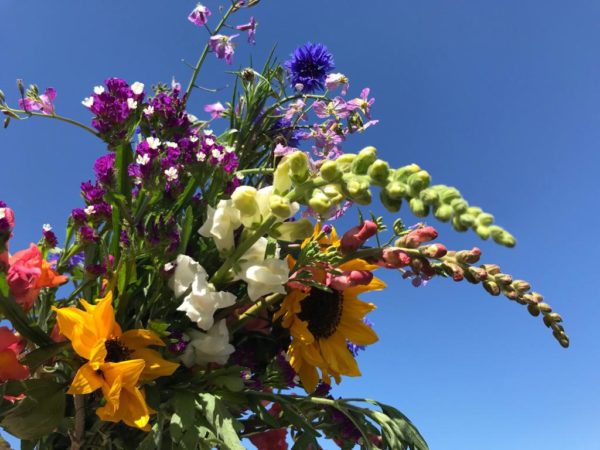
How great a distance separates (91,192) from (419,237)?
A: 0.53m

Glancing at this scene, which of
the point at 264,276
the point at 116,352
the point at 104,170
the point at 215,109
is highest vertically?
the point at 215,109

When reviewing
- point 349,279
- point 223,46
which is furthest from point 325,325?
point 223,46

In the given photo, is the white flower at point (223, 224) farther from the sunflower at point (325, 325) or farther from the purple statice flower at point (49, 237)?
the purple statice flower at point (49, 237)

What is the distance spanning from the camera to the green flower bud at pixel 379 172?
0.65m

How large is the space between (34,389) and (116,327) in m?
0.14

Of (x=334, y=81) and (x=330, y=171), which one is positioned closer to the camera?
(x=330, y=171)

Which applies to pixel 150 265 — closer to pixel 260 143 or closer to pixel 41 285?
pixel 41 285

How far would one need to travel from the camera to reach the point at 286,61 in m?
1.46

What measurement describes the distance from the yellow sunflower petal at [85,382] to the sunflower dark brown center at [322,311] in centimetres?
36

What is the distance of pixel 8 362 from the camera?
775 millimetres

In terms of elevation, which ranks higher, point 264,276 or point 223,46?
point 223,46

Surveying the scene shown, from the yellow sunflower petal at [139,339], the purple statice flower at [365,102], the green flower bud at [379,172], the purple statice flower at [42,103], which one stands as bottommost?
the yellow sunflower petal at [139,339]

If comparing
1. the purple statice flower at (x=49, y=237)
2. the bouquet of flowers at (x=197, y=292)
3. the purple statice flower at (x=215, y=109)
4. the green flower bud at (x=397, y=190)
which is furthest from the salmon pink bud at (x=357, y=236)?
the purple statice flower at (x=215, y=109)

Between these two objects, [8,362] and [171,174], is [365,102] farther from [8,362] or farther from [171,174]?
[8,362]
